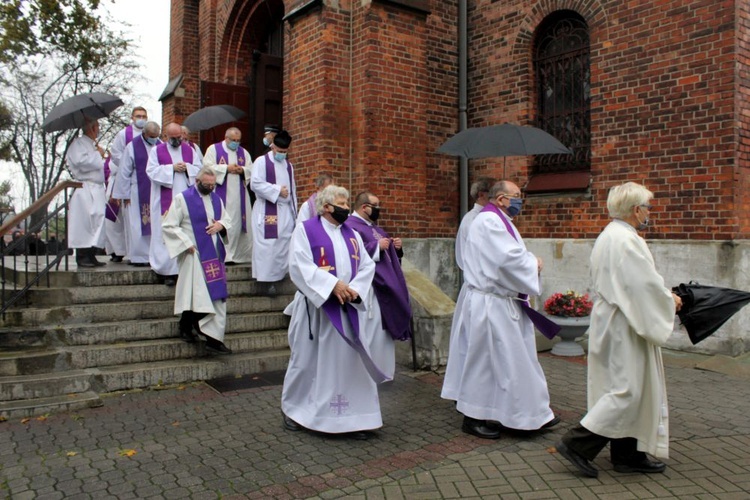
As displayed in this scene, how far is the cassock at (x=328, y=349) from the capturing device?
4875 mm

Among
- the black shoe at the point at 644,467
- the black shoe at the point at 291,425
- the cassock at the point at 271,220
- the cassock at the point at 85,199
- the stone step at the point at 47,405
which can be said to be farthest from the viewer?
the cassock at the point at 271,220

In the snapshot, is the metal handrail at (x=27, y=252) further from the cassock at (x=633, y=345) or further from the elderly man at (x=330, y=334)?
the cassock at (x=633, y=345)

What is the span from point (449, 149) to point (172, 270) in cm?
361

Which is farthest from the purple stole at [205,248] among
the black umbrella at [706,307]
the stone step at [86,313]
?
the black umbrella at [706,307]

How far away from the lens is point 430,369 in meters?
7.09

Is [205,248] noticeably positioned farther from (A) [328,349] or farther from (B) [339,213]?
(A) [328,349]

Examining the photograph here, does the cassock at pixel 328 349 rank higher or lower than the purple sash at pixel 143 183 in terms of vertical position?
lower

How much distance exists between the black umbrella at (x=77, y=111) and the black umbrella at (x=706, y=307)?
688cm

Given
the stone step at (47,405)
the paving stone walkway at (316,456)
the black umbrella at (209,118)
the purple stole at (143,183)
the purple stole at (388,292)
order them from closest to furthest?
1. the paving stone walkway at (316,456)
2. the stone step at (47,405)
3. the purple stole at (388,292)
4. the purple stole at (143,183)
5. the black umbrella at (209,118)

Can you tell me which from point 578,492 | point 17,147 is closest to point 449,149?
point 578,492

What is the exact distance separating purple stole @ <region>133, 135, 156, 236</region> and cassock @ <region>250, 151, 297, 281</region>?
1515 mm

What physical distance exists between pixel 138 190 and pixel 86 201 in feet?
2.91

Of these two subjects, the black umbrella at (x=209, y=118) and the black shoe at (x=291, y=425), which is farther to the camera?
the black umbrella at (x=209, y=118)

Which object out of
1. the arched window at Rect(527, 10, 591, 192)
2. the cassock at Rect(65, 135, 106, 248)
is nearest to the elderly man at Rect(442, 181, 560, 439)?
the arched window at Rect(527, 10, 591, 192)
